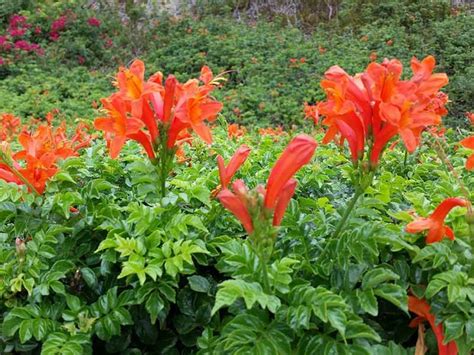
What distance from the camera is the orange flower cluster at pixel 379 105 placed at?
153 centimetres

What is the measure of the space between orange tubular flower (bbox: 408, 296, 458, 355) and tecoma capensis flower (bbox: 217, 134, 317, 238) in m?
0.48

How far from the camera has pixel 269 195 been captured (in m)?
1.42

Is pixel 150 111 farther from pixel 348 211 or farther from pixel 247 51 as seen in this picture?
pixel 247 51

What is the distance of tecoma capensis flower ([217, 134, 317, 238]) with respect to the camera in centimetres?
134

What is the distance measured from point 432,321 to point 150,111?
1082 mm

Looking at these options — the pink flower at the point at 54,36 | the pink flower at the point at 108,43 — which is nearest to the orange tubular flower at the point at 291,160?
the pink flower at the point at 108,43

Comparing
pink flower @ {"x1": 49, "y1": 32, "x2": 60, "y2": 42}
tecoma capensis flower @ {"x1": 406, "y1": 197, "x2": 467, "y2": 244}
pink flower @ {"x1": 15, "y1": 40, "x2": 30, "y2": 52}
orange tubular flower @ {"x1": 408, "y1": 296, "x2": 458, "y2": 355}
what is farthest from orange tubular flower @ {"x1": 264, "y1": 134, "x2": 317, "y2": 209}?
pink flower @ {"x1": 49, "y1": 32, "x2": 60, "y2": 42}

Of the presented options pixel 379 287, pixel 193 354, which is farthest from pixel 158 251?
pixel 379 287

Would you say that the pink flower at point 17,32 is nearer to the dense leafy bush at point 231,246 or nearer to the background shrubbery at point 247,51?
the background shrubbery at point 247,51

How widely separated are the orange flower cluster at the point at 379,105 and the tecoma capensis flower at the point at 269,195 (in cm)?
20

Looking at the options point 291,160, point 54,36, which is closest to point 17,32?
point 54,36

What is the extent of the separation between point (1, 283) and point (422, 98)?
147cm

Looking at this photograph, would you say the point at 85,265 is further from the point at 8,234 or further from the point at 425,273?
the point at 425,273

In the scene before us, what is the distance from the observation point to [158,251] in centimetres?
161
